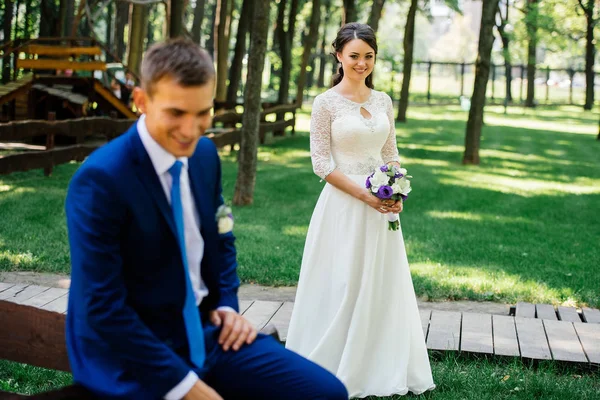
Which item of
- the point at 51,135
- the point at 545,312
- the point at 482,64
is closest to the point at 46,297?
the point at 545,312

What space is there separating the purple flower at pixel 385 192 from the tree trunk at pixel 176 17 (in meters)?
14.5

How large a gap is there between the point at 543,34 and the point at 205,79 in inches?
Answer: 1501

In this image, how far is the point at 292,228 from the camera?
10.8 metres

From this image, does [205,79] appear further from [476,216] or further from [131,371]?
[476,216]

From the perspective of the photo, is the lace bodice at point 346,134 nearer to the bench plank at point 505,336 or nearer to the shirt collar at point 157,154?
the bench plank at point 505,336

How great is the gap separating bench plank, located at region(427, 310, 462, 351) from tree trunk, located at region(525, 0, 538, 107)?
28539 mm

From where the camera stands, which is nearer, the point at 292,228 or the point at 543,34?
the point at 292,228

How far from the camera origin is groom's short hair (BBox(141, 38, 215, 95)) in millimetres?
2539

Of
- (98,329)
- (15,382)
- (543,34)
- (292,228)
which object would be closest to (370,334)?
(15,382)

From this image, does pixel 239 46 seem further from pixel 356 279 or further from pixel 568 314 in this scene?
pixel 356 279

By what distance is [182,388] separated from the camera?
8.43 feet

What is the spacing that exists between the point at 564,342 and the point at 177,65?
431 cm

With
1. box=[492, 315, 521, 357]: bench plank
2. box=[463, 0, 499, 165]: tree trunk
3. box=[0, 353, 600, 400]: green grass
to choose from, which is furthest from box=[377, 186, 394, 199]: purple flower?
box=[463, 0, 499, 165]: tree trunk

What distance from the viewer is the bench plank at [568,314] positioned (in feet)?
22.1
